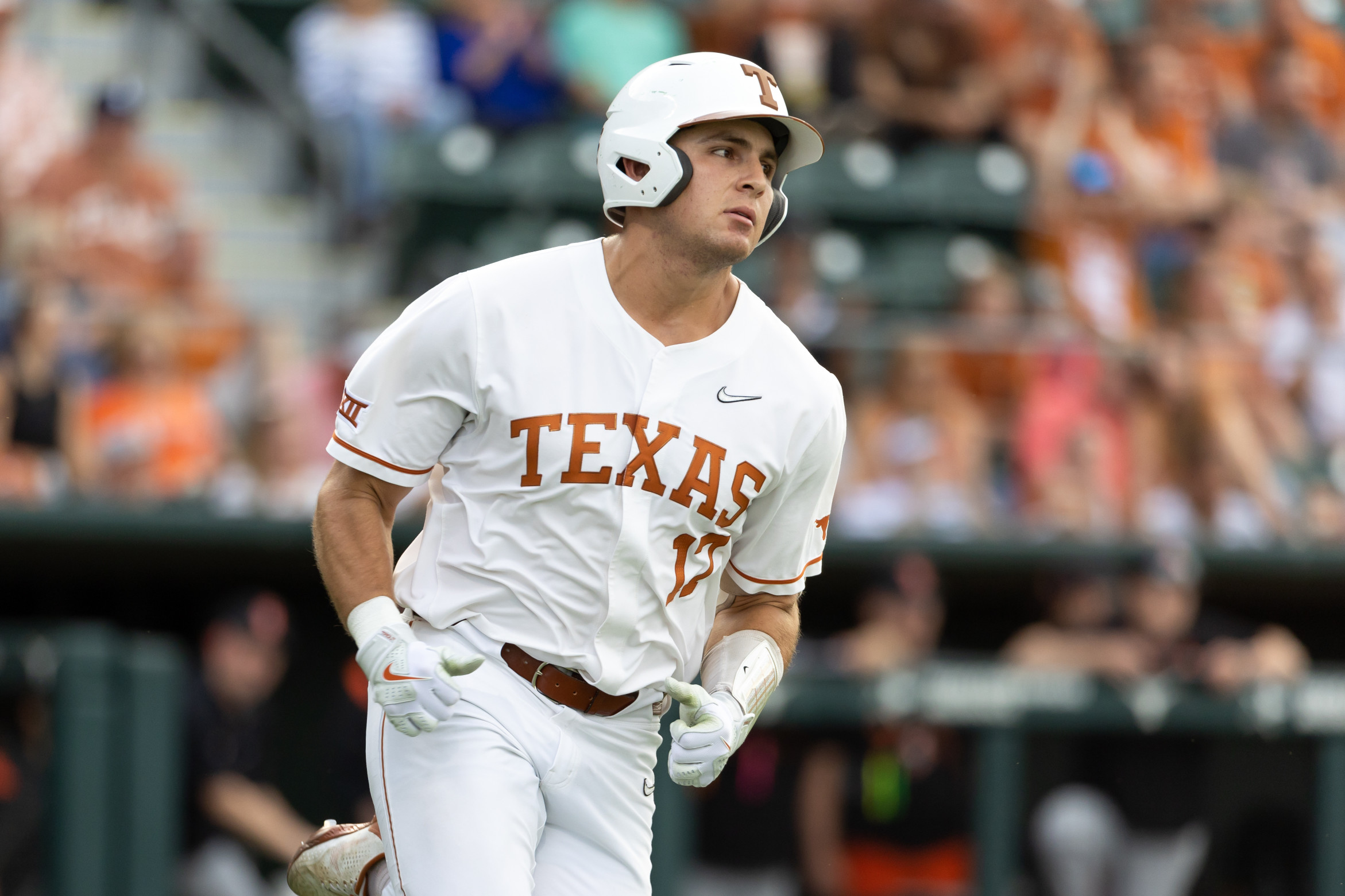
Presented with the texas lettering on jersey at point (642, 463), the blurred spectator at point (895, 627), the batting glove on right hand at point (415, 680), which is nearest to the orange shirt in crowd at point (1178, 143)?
the blurred spectator at point (895, 627)

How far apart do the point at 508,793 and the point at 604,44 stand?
21.6ft

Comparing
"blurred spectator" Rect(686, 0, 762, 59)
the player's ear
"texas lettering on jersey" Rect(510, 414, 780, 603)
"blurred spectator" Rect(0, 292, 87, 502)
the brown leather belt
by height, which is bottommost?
the brown leather belt

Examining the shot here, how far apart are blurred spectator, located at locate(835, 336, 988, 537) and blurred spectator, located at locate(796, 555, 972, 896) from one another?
38.3 inches

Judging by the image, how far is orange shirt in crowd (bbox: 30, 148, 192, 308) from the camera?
27.0 ft

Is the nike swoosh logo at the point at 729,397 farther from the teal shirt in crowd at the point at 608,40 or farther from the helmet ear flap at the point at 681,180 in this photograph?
the teal shirt in crowd at the point at 608,40

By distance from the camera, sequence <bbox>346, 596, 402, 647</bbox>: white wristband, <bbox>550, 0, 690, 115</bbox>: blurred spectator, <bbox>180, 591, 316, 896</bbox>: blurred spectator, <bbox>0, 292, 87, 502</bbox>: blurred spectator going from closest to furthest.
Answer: <bbox>346, 596, 402, 647</bbox>: white wristband → <bbox>180, 591, 316, 896</bbox>: blurred spectator → <bbox>0, 292, 87, 502</bbox>: blurred spectator → <bbox>550, 0, 690, 115</bbox>: blurred spectator

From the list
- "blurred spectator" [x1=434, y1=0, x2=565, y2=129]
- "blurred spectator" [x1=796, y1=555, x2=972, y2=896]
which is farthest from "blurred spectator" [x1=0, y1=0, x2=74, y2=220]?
"blurred spectator" [x1=796, y1=555, x2=972, y2=896]

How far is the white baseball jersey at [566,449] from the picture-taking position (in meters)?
3.76

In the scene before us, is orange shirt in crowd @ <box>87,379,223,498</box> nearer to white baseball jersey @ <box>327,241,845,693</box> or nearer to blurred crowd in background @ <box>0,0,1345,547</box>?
blurred crowd in background @ <box>0,0,1345,547</box>

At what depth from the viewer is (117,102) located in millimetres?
8602

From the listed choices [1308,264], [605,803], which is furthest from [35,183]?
[1308,264]

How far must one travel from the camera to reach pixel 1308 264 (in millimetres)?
9961

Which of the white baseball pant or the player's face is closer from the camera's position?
the white baseball pant

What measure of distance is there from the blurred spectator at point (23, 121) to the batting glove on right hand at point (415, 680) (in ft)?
17.3
